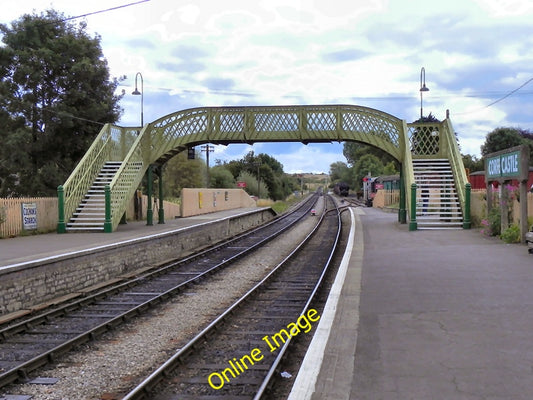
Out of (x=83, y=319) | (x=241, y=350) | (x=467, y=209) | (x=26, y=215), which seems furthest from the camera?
(x=467, y=209)

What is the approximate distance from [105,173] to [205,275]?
430 inches

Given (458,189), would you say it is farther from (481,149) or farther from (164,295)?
(481,149)

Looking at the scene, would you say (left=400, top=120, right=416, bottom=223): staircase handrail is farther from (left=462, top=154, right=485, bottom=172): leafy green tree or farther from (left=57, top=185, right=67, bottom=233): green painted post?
(left=462, top=154, right=485, bottom=172): leafy green tree

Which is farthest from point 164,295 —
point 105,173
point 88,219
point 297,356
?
point 105,173

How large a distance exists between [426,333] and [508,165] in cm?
1123

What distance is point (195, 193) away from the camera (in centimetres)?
3456

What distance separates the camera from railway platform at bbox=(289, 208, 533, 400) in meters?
4.62

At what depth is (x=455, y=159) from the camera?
22078 millimetres

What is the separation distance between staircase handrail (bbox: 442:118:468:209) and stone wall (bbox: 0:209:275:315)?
1077 cm

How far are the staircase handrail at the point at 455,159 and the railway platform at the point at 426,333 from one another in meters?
8.65

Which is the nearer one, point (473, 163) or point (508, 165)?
point (508, 165)

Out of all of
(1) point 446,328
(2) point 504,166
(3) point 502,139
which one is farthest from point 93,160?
(3) point 502,139

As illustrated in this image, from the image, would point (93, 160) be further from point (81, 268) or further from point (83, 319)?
point (83, 319)

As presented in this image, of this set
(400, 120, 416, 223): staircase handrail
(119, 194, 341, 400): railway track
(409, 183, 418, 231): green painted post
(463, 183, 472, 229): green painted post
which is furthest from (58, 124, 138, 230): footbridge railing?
(463, 183, 472, 229): green painted post
